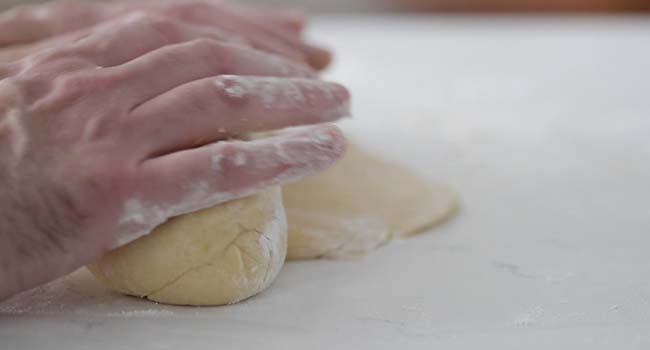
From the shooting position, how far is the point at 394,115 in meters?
1.65

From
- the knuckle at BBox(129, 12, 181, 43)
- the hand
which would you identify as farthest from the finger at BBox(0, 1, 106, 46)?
the knuckle at BBox(129, 12, 181, 43)

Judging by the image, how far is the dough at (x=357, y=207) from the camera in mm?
1004

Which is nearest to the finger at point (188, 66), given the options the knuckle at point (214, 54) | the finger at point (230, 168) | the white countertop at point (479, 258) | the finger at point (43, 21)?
the knuckle at point (214, 54)

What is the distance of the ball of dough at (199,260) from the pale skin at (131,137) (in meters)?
0.03

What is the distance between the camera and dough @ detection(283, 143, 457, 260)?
100 centimetres

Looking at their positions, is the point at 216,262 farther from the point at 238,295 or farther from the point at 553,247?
the point at 553,247

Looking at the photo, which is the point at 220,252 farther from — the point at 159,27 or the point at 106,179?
the point at 159,27

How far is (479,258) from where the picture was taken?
3.27 ft

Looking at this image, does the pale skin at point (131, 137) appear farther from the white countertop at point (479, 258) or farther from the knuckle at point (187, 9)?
the knuckle at point (187, 9)

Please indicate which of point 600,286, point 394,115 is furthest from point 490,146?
point 600,286

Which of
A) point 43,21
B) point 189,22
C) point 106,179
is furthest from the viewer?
point 43,21

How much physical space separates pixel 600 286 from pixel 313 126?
368 mm

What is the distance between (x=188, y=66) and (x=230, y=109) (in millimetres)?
87

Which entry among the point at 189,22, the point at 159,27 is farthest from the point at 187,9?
the point at 159,27
